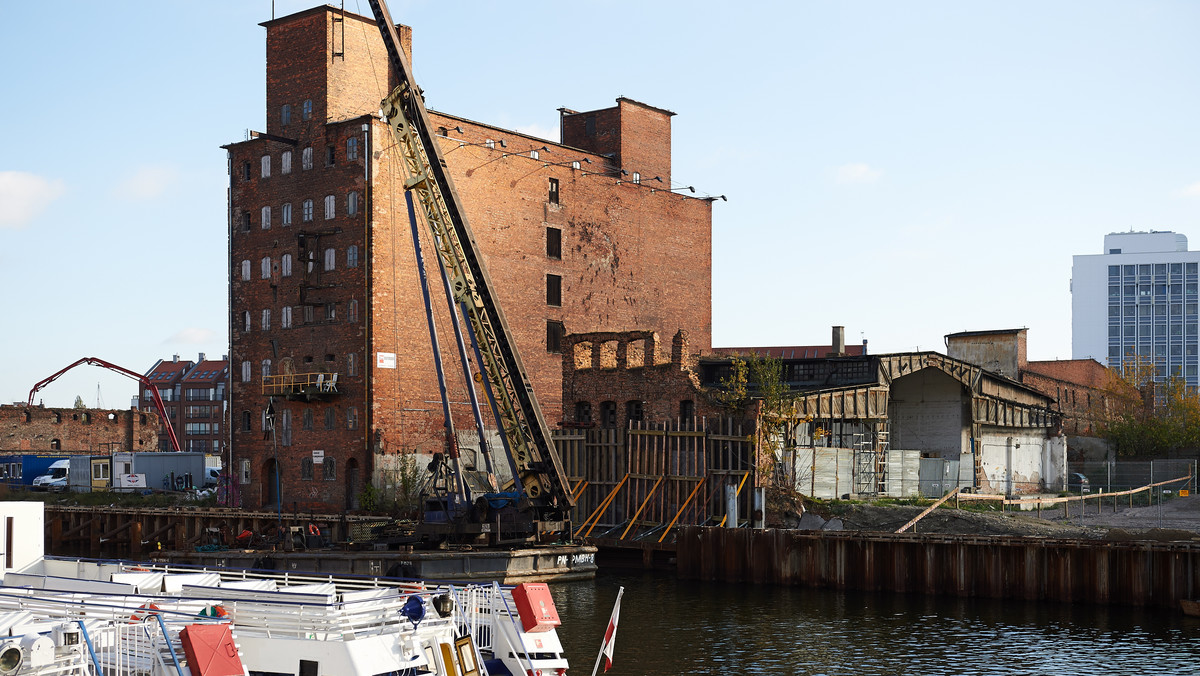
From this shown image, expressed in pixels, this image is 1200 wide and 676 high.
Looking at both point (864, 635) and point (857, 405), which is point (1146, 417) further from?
point (864, 635)

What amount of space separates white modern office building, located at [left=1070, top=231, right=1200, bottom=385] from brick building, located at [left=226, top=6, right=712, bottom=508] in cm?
12573

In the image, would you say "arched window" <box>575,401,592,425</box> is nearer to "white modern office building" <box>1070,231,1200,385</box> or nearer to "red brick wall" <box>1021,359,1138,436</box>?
"red brick wall" <box>1021,359,1138,436</box>

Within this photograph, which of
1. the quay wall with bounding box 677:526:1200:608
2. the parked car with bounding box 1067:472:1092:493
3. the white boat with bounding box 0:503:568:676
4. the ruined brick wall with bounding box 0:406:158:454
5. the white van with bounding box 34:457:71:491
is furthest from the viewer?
the ruined brick wall with bounding box 0:406:158:454

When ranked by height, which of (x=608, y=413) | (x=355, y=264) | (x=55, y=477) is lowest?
(x=55, y=477)

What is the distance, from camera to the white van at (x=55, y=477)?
7478cm

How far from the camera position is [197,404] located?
445 ft

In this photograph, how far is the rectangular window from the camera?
63.1 metres

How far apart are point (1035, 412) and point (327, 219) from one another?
37.2 metres

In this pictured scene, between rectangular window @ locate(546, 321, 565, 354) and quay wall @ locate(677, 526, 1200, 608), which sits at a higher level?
rectangular window @ locate(546, 321, 565, 354)

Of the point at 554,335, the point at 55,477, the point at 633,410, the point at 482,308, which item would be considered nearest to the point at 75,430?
the point at 55,477

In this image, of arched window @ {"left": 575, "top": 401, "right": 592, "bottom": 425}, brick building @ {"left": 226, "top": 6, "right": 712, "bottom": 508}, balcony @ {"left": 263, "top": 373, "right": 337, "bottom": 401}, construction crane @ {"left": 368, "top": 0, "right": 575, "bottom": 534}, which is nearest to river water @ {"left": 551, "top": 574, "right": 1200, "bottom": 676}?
construction crane @ {"left": 368, "top": 0, "right": 575, "bottom": 534}

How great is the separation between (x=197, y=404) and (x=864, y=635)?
4737 inches

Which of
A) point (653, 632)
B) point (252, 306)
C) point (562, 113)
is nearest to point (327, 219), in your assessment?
point (252, 306)

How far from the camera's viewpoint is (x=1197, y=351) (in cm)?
16550
